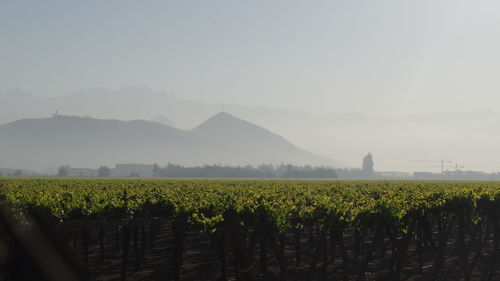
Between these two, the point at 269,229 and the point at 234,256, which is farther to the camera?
the point at 269,229

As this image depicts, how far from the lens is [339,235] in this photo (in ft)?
70.8

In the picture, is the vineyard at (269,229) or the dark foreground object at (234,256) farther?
the vineyard at (269,229)

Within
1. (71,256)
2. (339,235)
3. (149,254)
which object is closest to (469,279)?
(339,235)

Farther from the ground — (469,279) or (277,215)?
(277,215)

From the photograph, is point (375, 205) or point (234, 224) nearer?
A: point (234, 224)

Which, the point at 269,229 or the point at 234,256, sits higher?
the point at 269,229

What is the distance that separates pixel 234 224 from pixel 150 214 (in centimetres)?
1271

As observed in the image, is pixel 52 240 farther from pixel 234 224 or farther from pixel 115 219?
pixel 115 219

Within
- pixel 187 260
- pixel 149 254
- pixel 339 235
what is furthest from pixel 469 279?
pixel 149 254

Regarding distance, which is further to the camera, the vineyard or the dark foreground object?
the vineyard

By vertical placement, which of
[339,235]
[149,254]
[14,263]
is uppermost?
[14,263]

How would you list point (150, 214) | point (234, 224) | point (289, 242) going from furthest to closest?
1. point (289, 242)
2. point (150, 214)
3. point (234, 224)

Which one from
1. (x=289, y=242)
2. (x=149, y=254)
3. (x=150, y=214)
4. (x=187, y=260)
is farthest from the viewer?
(x=289, y=242)

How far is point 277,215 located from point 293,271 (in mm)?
6982
